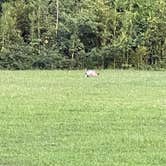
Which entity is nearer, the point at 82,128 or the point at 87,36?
the point at 82,128

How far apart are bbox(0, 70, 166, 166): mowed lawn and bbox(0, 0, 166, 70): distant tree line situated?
1725 centimetres

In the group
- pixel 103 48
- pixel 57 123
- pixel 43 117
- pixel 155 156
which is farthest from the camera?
pixel 103 48

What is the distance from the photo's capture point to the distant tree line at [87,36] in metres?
33.8

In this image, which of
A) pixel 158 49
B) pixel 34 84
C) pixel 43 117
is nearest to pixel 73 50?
pixel 158 49

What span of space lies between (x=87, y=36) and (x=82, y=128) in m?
25.7

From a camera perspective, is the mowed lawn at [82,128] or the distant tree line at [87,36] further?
the distant tree line at [87,36]

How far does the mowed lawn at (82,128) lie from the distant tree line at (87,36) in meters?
17.2

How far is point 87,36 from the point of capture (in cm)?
3506

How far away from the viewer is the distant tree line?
111 feet

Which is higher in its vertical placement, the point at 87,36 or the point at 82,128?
the point at 87,36

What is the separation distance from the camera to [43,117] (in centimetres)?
1093

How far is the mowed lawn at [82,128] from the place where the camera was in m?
7.23

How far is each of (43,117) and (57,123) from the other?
88cm

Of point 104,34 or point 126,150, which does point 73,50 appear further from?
point 126,150
